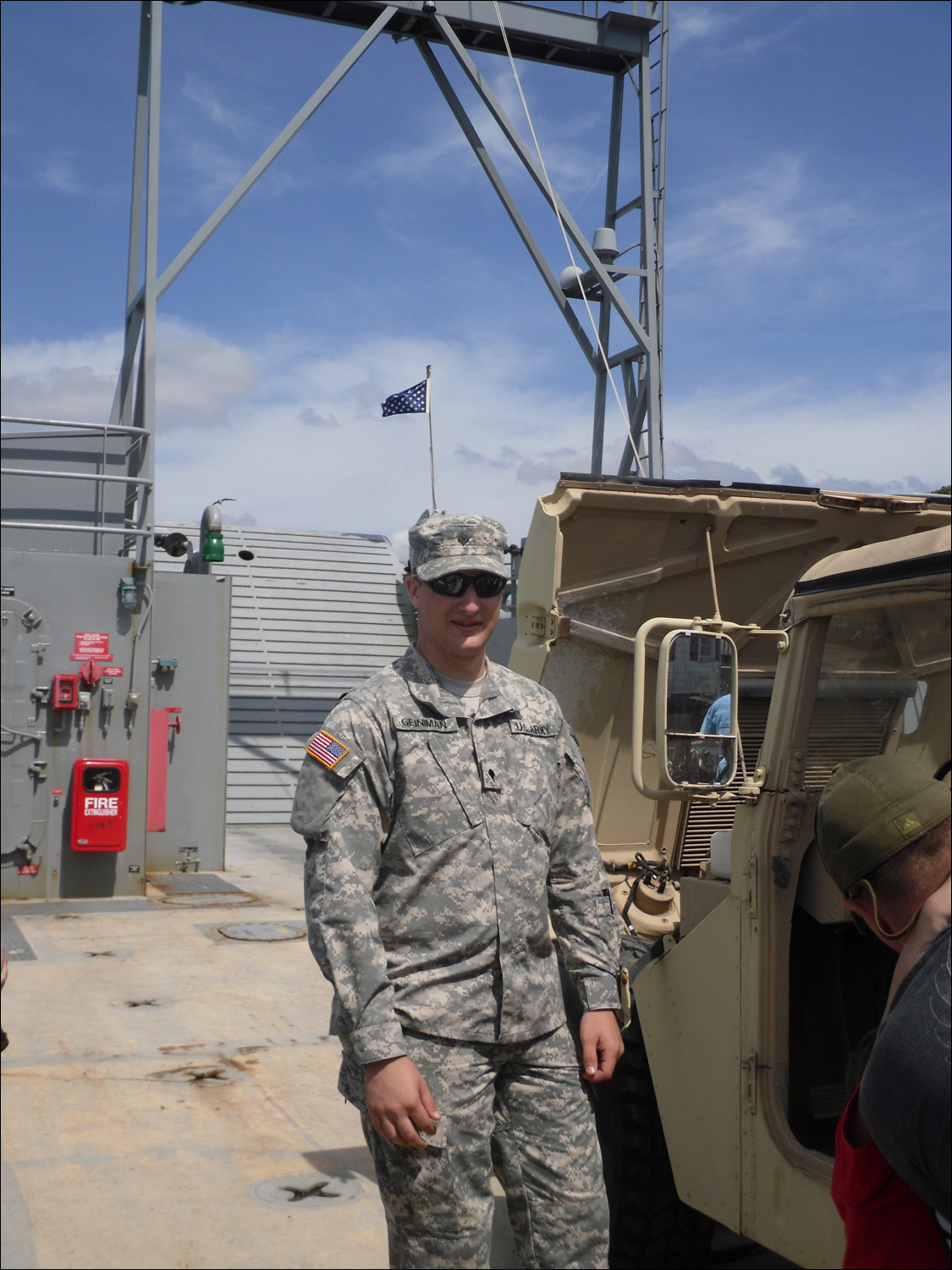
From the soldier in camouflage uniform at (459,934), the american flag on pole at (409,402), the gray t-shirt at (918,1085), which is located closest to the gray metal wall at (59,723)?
the american flag on pole at (409,402)

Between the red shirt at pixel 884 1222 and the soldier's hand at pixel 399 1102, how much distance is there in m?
1.08

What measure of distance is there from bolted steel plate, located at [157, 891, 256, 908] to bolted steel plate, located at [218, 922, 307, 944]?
802 mm

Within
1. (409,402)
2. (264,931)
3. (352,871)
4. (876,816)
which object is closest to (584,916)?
(352,871)

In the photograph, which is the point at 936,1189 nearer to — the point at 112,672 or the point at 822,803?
the point at 822,803

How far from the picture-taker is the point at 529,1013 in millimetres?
2576

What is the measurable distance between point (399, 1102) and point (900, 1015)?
1.32 metres

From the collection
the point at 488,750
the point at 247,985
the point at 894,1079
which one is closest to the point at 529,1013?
the point at 488,750

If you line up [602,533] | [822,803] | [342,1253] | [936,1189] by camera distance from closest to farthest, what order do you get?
[936,1189] < [822,803] < [342,1253] < [602,533]

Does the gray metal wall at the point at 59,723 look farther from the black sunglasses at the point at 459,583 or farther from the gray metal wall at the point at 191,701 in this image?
the black sunglasses at the point at 459,583

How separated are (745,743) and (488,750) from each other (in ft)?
7.52

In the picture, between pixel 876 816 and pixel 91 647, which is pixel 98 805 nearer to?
pixel 91 647

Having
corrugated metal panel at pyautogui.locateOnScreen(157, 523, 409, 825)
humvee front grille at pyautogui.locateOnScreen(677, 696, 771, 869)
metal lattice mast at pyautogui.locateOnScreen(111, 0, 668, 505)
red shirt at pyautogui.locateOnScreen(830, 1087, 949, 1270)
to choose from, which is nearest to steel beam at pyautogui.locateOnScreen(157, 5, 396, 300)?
metal lattice mast at pyautogui.locateOnScreen(111, 0, 668, 505)

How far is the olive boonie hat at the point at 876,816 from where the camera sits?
148 centimetres

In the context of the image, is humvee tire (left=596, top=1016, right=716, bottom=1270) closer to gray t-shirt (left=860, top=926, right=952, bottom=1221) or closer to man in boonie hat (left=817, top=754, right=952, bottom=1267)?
man in boonie hat (left=817, top=754, right=952, bottom=1267)
